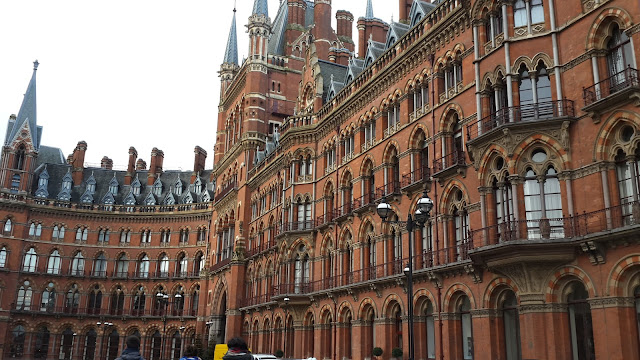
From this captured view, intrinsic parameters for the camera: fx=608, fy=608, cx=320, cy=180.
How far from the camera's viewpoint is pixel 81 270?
7862 cm

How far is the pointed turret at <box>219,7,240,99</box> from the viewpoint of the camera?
256 ft

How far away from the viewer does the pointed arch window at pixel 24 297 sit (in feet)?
242

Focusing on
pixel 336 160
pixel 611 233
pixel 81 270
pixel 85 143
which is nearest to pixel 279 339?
pixel 336 160

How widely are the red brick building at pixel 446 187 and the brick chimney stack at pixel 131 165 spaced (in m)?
27.4

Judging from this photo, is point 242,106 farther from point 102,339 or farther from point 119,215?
point 102,339

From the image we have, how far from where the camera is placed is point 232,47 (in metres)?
80.6

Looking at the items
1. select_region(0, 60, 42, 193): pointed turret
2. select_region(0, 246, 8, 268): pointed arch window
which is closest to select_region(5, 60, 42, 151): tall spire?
select_region(0, 60, 42, 193): pointed turret

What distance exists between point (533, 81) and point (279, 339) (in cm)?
3168

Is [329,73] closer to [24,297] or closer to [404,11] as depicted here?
[404,11]

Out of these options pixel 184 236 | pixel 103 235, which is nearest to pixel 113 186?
pixel 103 235

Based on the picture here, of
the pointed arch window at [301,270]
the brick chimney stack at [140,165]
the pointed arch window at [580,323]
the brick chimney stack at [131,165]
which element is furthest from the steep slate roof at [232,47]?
the pointed arch window at [580,323]

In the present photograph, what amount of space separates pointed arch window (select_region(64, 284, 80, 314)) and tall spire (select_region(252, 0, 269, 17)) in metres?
41.7

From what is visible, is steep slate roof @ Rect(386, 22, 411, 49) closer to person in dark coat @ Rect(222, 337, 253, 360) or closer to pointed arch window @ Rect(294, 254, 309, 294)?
pointed arch window @ Rect(294, 254, 309, 294)

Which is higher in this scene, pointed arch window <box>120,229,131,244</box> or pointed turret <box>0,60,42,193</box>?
pointed turret <box>0,60,42,193</box>
